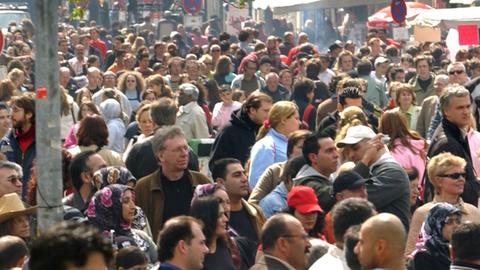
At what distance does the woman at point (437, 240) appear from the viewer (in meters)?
8.94

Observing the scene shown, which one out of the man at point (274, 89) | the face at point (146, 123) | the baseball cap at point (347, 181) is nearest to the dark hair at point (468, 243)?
the baseball cap at point (347, 181)

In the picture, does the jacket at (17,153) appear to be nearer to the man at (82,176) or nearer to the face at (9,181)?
the man at (82,176)

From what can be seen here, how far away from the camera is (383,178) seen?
34.8 ft

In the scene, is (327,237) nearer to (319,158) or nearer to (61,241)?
Result: (319,158)

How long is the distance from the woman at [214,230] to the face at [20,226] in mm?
1056

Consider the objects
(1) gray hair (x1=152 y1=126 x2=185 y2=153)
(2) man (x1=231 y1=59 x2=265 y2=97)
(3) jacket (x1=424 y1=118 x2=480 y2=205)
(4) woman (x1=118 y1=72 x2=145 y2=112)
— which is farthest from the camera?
(2) man (x1=231 y1=59 x2=265 y2=97)

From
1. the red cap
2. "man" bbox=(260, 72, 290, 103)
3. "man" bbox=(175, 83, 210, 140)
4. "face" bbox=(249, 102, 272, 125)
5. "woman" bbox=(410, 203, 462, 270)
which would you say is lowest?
"man" bbox=(260, 72, 290, 103)

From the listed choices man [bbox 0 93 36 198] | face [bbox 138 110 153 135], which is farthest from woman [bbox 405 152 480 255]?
face [bbox 138 110 153 135]

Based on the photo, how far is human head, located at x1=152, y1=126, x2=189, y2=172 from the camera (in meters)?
10.5

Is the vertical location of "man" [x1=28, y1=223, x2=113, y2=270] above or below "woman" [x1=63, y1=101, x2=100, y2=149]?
above

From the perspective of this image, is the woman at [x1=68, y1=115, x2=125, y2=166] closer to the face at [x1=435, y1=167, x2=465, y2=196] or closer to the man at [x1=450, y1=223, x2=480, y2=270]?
the face at [x1=435, y1=167, x2=465, y2=196]

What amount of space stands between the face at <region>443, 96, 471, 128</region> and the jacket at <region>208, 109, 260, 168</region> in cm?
191

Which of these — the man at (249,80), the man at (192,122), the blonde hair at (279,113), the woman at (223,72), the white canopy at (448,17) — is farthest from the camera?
the white canopy at (448,17)

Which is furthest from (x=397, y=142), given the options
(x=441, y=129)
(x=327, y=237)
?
(x=327, y=237)
